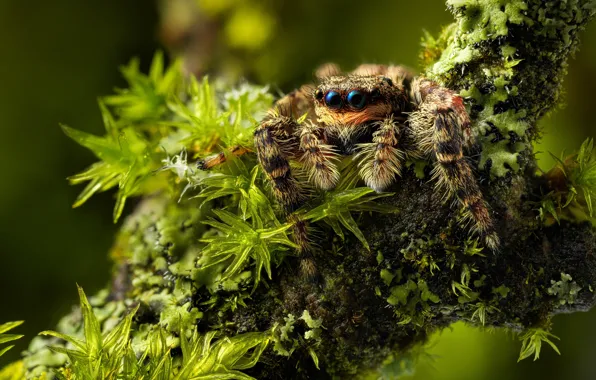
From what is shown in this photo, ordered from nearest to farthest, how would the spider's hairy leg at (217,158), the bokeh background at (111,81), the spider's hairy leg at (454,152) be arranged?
1. the spider's hairy leg at (454,152)
2. the spider's hairy leg at (217,158)
3. the bokeh background at (111,81)

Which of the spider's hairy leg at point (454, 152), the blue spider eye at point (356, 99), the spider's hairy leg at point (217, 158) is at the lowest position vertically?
the spider's hairy leg at point (454, 152)

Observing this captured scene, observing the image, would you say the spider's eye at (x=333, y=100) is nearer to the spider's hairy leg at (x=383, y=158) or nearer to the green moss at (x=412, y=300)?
the spider's hairy leg at (x=383, y=158)

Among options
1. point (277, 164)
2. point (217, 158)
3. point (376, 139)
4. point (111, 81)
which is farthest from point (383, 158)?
point (111, 81)

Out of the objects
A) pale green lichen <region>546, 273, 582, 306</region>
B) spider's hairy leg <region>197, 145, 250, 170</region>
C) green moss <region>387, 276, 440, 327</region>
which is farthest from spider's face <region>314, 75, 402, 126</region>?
pale green lichen <region>546, 273, 582, 306</region>

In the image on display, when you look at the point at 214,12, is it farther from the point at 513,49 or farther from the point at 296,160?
the point at 513,49

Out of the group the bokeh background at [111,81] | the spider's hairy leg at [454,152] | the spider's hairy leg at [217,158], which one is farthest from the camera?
the bokeh background at [111,81]

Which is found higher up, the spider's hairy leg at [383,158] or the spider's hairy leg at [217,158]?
the spider's hairy leg at [217,158]

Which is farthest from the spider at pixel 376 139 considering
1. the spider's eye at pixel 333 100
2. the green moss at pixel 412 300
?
the green moss at pixel 412 300

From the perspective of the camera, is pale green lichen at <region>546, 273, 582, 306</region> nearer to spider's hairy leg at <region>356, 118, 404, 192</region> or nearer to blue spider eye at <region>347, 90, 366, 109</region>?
spider's hairy leg at <region>356, 118, 404, 192</region>

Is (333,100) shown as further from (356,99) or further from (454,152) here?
(454,152)
